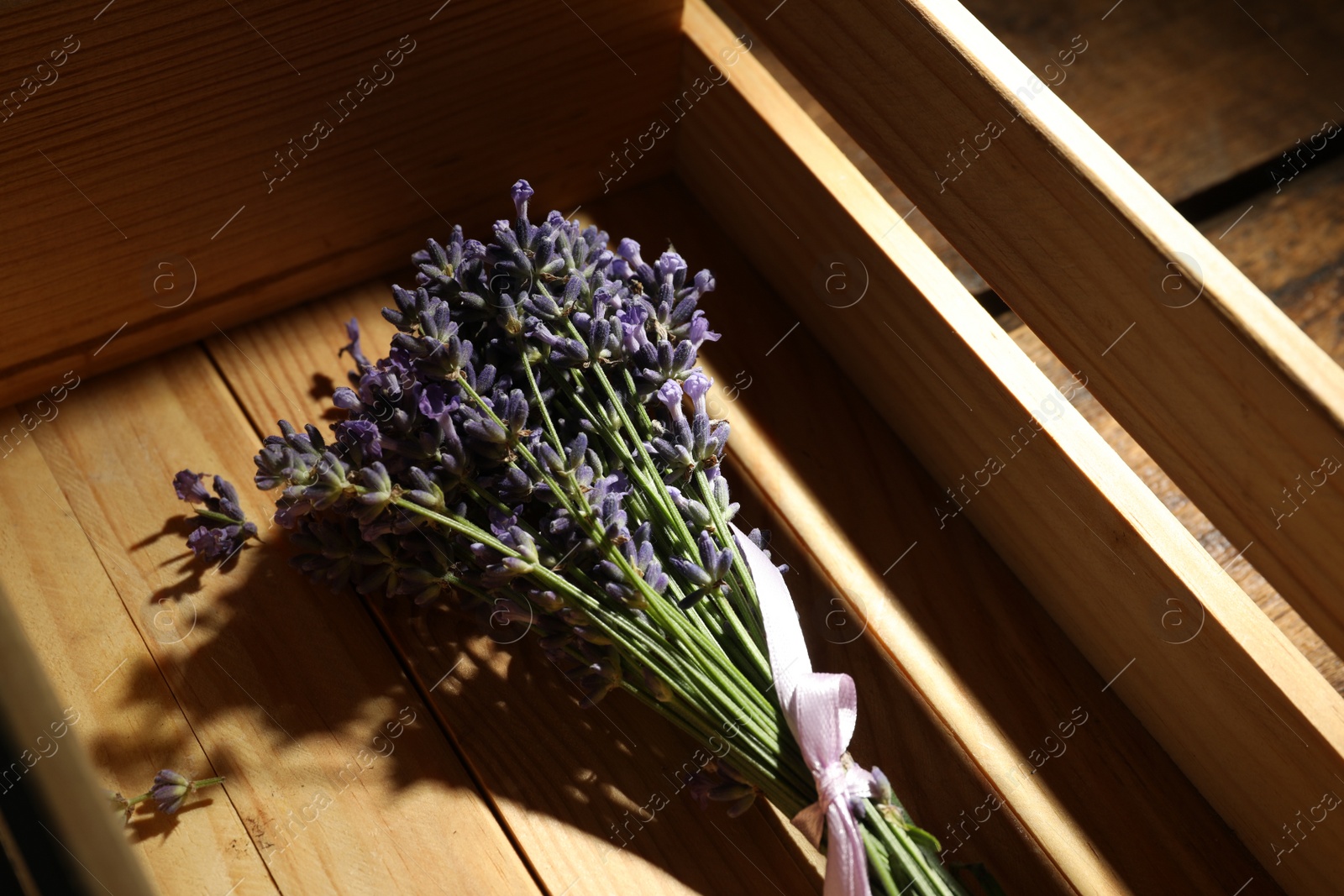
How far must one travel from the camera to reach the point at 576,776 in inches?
30.5

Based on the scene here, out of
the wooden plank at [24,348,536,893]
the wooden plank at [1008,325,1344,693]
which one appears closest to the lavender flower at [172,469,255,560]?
the wooden plank at [24,348,536,893]

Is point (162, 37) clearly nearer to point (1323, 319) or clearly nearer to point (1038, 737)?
point (1038, 737)

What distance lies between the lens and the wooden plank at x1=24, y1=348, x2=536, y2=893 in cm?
74

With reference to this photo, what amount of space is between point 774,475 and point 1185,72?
0.71 m

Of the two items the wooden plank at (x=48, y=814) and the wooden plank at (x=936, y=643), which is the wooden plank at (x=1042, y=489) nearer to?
the wooden plank at (x=936, y=643)

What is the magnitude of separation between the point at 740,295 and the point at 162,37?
1.71 ft

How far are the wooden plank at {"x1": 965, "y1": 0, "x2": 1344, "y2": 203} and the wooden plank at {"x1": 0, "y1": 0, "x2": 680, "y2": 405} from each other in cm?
49

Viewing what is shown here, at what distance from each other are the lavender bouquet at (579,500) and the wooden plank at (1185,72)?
652 millimetres

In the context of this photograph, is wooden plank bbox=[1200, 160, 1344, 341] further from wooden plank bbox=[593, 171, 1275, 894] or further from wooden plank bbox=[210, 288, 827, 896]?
wooden plank bbox=[210, 288, 827, 896]

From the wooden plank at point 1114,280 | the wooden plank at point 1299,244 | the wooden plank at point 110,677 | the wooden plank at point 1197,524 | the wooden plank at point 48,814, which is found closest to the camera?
the wooden plank at point 48,814

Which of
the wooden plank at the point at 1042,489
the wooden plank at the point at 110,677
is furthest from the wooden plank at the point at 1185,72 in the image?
the wooden plank at the point at 110,677

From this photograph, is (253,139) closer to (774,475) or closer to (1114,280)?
(774,475)

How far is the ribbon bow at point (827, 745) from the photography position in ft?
2.17

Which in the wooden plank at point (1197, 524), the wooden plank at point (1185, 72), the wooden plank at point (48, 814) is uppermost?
the wooden plank at point (1185, 72)
